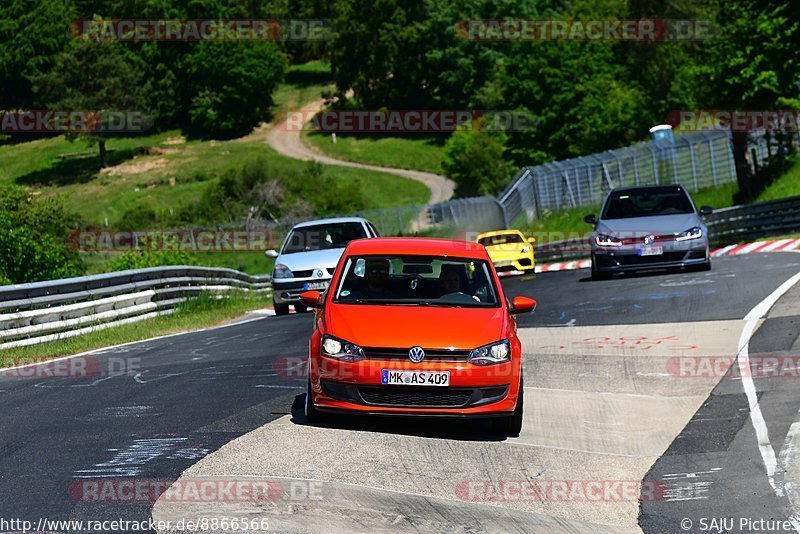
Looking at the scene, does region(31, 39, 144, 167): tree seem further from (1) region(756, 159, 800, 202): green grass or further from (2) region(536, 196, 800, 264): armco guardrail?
(2) region(536, 196, 800, 264): armco guardrail

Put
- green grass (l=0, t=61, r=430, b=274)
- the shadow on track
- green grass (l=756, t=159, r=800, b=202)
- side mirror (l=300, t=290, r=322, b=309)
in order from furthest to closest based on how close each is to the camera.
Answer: green grass (l=0, t=61, r=430, b=274)
green grass (l=756, t=159, r=800, b=202)
side mirror (l=300, t=290, r=322, b=309)
the shadow on track

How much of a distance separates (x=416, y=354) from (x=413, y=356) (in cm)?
3

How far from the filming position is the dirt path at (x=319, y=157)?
304 feet

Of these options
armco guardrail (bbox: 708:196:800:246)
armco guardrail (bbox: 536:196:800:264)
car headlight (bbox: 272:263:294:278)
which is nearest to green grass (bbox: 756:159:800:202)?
armco guardrail (bbox: 536:196:800:264)

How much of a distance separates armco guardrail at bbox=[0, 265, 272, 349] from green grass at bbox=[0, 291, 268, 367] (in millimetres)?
182

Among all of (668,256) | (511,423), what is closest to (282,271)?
(668,256)

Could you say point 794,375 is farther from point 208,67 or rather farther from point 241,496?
point 208,67

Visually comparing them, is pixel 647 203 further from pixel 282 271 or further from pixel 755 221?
pixel 755 221

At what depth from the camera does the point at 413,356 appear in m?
9.49

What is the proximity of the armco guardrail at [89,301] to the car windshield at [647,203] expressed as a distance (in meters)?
8.60

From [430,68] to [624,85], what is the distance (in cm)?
3763

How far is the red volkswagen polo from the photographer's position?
31.2 feet

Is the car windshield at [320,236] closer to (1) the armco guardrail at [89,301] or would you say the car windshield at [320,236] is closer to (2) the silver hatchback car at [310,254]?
(2) the silver hatchback car at [310,254]

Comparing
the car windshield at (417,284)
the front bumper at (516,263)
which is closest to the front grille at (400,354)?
the car windshield at (417,284)
